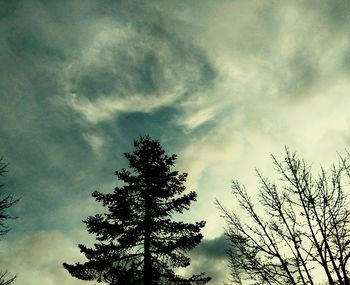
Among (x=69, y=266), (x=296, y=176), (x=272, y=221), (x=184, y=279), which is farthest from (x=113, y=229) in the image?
(x=296, y=176)

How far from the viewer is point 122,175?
51.6 feet

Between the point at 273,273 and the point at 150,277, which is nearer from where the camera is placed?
the point at 273,273

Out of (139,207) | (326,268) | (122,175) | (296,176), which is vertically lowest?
(326,268)

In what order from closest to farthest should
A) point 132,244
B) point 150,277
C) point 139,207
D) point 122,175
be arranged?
point 150,277 → point 132,244 → point 139,207 → point 122,175

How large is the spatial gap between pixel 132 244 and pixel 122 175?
12.3 feet

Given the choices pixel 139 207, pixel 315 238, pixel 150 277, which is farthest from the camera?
pixel 139 207

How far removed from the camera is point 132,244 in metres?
13.8

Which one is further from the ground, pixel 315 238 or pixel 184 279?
pixel 184 279

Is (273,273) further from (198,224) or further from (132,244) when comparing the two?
(132,244)

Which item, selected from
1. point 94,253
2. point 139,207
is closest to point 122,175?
point 139,207

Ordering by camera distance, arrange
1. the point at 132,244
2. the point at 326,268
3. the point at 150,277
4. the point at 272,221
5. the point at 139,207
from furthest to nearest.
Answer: the point at 139,207
the point at 132,244
the point at 150,277
the point at 272,221
the point at 326,268

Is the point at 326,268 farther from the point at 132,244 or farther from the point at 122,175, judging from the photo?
the point at 122,175

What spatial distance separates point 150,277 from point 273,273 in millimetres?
6567

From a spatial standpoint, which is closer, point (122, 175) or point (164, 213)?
point (164, 213)
